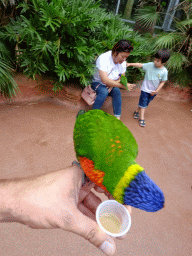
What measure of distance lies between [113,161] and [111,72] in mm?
1715

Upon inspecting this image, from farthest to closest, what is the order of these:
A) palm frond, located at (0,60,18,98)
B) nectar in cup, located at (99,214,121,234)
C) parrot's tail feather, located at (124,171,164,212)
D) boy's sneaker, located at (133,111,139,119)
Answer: boy's sneaker, located at (133,111,139,119) → palm frond, located at (0,60,18,98) → nectar in cup, located at (99,214,121,234) → parrot's tail feather, located at (124,171,164,212)

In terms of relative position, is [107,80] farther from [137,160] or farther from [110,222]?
[110,222]

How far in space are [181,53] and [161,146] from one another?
82.3 inches

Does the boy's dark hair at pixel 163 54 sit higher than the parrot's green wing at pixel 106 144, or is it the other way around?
the boy's dark hair at pixel 163 54

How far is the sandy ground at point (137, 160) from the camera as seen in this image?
1.50 meters

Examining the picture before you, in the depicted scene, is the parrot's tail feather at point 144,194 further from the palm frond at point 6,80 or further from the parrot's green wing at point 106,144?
the palm frond at point 6,80

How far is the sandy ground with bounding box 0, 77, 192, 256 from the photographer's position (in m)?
1.50

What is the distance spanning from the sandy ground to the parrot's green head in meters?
0.81

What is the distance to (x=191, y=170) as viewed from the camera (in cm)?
241

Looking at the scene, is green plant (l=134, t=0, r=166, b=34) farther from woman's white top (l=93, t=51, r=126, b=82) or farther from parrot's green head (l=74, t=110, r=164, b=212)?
parrot's green head (l=74, t=110, r=164, b=212)

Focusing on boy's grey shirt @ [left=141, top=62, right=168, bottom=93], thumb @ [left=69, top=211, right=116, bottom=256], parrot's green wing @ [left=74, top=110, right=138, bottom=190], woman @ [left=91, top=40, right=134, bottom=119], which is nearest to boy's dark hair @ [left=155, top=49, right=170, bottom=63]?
boy's grey shirt @ [left=141, top=62, right=168, bottom=93]

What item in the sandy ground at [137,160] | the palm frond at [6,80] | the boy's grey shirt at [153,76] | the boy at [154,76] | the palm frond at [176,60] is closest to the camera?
the sandy ground at [137,160]

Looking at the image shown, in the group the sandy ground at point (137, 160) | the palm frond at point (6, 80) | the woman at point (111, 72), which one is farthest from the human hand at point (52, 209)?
the woman at point (111, 72)

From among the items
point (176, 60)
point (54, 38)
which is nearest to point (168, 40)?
point (176, 60)
